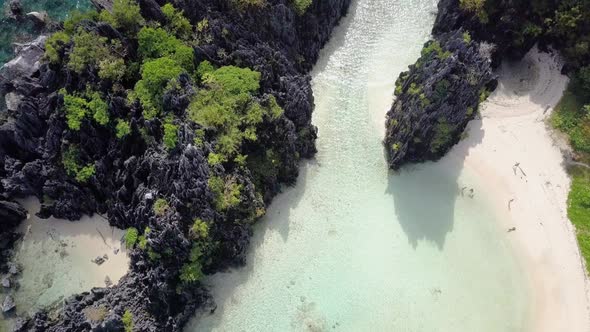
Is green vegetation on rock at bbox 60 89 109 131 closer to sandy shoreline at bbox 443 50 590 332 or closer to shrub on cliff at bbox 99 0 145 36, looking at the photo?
shrub on cliff at bbox 99 0 145 36

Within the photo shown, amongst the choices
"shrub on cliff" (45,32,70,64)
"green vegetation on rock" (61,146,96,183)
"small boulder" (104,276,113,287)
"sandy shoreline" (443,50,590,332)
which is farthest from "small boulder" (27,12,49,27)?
"sandy shoreline" (443,50,590,332)

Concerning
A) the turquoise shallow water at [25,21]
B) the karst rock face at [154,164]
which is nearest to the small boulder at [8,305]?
the karst rock face at [154,164]

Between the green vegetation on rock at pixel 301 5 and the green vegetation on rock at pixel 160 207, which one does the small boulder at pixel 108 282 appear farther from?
the green vegetation on rock at pixel 301 5

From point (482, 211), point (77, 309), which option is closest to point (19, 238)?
point (77, 309)

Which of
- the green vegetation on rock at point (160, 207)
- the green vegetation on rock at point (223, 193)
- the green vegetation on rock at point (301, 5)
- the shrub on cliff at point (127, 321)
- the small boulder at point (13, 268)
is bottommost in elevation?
the small boulder at point (13, 268)

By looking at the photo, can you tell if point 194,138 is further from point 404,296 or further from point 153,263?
point 404,296

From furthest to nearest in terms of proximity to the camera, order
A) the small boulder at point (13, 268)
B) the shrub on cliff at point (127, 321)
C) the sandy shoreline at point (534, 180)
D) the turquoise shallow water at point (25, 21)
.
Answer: the turquoise shallow water at point (25, 21) → the small boulder at point (13, 268) → the sandy shoreline at point (534, 180) → the shrub on cliff at point (127, 321)
